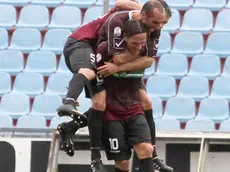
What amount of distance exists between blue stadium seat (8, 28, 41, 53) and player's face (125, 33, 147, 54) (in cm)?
274

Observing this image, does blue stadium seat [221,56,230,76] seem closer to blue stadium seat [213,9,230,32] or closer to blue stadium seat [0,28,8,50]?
blue stadium seat [213,9,230,32]

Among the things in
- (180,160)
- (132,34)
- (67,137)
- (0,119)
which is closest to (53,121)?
(0,119)

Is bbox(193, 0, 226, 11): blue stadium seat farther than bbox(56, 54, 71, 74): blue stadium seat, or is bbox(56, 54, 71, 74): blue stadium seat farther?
bbox(193, 0, 226, 11): blue stadium seat

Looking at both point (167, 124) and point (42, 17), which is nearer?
point (167, 124)

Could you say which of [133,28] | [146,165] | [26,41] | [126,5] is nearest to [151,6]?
[133,28]

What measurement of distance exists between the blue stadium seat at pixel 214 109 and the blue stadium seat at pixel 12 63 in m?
1.71

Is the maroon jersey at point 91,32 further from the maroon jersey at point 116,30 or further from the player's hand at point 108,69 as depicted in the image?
the player's hand at point 108,69

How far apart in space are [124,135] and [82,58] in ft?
1.77

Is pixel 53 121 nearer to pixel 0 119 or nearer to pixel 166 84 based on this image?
pixel 0 119

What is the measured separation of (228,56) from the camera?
6867mm

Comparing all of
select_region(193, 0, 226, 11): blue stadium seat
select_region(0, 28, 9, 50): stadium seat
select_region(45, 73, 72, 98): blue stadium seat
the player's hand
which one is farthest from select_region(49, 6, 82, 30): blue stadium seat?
the player's hand

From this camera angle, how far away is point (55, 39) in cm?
685

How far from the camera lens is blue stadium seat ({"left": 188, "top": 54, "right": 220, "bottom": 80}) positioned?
6770 mm

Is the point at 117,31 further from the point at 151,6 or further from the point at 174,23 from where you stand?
the point at 174,23
